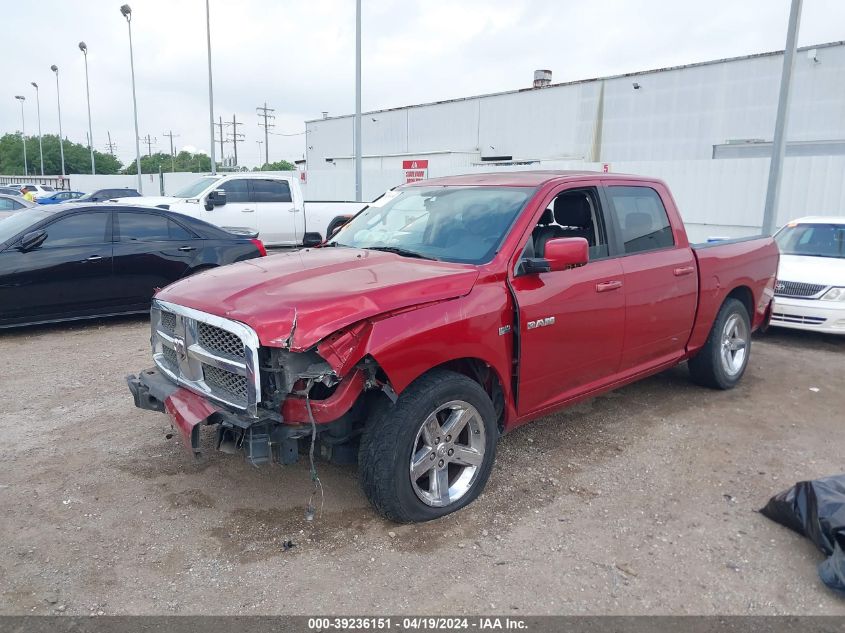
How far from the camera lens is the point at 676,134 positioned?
28.1 m

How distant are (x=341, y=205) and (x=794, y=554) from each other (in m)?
13.0

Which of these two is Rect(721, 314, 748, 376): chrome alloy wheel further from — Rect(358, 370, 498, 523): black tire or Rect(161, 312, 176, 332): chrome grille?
Rect(161, 312, 176, 332): chrome grille

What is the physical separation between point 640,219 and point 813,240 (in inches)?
206

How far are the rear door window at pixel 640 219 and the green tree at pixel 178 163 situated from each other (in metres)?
102

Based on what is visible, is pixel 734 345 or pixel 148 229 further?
pixel 148 229

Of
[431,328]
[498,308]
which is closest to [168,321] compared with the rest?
[431,328]

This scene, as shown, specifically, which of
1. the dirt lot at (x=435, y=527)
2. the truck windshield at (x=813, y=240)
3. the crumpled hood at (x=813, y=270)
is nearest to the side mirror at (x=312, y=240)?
the dirt lot at (x=435, y=527)

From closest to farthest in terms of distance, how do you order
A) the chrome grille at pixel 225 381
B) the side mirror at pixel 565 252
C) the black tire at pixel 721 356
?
the chrome grille at pixel 225 381 → the side mirror at pixel 565 252 → the black tire at pixel 721 356

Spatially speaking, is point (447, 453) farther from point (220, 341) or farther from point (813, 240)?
point (813, 240)

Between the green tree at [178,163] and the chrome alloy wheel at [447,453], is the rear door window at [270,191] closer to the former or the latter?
the chrome alloy wheel at [447,453]

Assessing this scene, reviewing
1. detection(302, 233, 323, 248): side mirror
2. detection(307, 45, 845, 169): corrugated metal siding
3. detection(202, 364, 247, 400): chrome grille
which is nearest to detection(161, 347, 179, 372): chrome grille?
detection(202, 364, 247, 400): chrome grille

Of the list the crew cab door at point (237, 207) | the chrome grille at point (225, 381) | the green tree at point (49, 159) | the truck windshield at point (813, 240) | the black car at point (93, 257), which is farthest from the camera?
the green tree at point (49, 159)

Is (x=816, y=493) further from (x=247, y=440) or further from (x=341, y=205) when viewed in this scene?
(x=341, y=205)

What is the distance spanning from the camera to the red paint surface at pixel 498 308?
3.24 metres
